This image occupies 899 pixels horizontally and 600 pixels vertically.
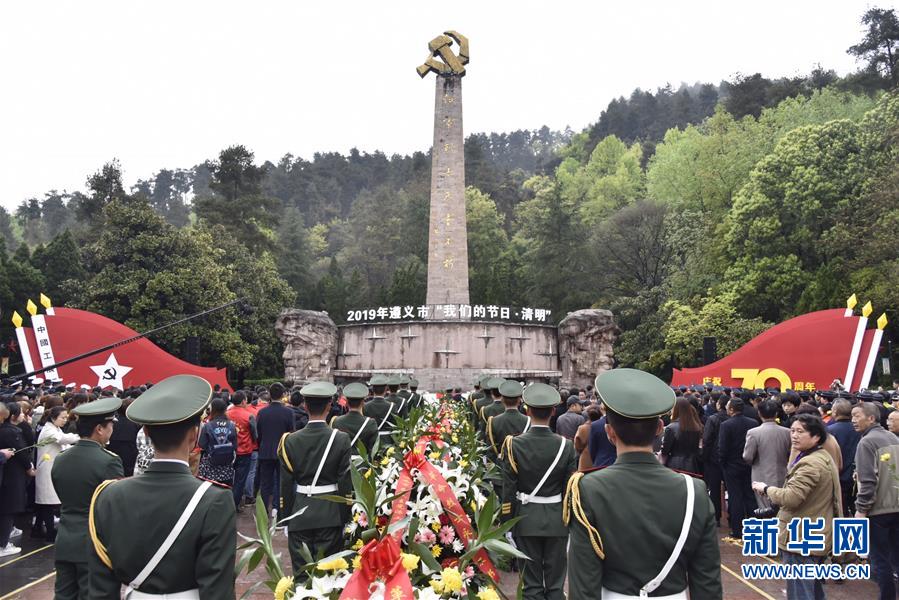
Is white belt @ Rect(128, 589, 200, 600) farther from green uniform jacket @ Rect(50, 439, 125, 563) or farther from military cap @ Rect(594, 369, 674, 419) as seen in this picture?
green uniform jacket @ Rect(50, 439, 125, 563)

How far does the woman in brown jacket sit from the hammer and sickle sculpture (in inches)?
1091

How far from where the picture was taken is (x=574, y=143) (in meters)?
75.1

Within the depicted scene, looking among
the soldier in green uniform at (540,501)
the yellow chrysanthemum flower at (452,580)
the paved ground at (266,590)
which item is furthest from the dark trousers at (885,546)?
the yellow chrysanthemum flower at (452,580)

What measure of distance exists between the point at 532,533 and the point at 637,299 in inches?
1188

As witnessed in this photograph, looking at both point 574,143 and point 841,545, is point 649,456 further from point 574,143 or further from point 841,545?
point 574,143

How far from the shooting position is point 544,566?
5172mm

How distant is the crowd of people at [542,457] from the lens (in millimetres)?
2652

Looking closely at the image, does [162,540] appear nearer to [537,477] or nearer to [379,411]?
[537,477]

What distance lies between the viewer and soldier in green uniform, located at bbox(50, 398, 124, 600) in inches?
159

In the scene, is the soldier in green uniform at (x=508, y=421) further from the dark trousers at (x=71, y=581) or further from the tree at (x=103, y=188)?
the tree at (x=103, y=188)

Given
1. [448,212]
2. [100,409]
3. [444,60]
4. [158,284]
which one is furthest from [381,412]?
[444,60]

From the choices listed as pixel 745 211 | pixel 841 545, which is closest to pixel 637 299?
pixel 745 211

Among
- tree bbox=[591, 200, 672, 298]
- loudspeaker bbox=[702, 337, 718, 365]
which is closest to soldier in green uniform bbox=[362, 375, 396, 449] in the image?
loudspeaker bbox=[702, 337, 718, 365]

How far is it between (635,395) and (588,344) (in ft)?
93.4
